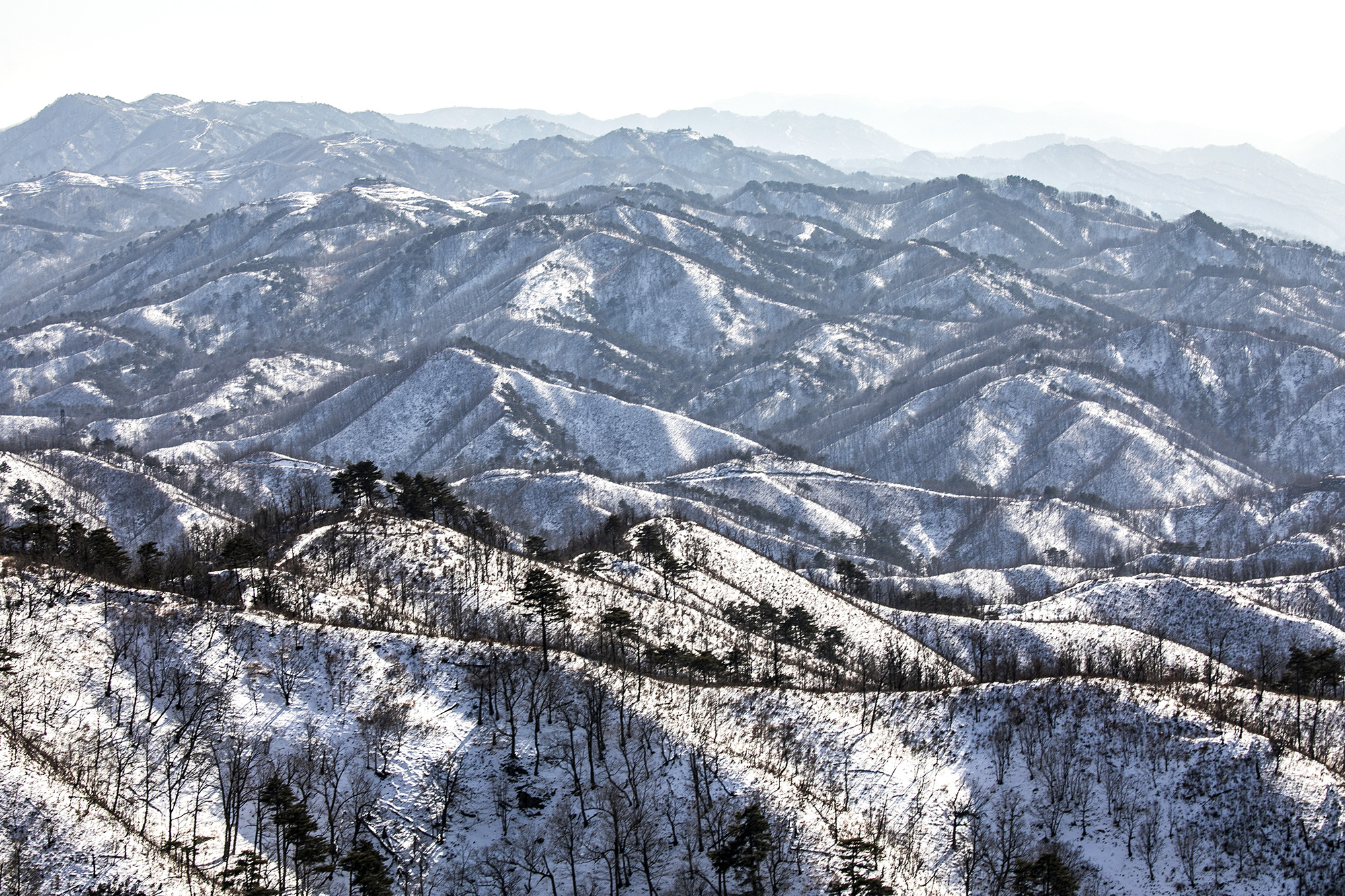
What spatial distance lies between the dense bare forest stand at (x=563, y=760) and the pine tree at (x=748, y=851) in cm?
22

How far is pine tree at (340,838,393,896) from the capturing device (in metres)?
62.1

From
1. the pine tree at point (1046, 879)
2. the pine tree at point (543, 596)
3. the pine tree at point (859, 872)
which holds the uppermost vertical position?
the pine tree at point (543, 596)

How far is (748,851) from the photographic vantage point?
6575cm

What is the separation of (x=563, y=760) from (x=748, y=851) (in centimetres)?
1949

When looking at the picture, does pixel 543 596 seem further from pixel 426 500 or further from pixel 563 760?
pixel 426 500

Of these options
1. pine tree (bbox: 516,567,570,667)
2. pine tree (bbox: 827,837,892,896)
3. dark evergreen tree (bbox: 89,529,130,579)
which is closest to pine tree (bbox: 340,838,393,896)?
pine tree (bbox: 516,567,570,667)

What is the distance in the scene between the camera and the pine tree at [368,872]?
62125 millimetres

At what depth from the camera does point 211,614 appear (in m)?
90.9

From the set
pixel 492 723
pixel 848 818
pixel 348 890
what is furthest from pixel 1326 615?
pixel 348 890

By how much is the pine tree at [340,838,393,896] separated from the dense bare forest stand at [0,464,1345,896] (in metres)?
0.47

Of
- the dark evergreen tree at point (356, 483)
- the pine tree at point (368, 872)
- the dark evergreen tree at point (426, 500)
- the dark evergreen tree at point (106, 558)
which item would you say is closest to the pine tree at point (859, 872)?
the pine tree at point (368, 872)

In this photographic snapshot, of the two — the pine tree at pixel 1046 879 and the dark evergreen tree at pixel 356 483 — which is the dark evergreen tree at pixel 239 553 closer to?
the dark evergreen tree at pixel 356 483

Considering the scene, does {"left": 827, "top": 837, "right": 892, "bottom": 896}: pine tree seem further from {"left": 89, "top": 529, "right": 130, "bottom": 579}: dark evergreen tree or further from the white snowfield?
{"left": 89, "top": 529, "right": 130, "bottom": 579}: dark evergreen tree

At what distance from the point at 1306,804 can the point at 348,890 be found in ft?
208
